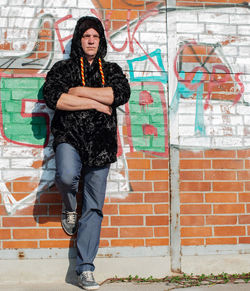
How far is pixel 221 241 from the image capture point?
3762 millimetres

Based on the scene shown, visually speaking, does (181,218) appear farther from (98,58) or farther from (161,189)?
(98,58)

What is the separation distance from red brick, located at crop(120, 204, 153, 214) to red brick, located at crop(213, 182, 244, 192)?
25.3 inches

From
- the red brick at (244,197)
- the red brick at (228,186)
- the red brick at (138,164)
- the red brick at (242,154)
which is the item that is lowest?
the red brick at (244,197)

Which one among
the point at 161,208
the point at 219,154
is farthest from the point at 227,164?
the point at 161,208

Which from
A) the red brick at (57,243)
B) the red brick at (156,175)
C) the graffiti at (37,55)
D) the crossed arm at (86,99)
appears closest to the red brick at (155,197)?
the red brick at (156,175)

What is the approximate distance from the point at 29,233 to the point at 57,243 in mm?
262

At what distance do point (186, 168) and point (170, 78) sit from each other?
85 centimetres

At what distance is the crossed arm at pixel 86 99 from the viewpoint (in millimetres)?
3305

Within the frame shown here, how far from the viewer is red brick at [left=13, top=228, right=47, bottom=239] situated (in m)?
3.61

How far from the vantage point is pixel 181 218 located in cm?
374

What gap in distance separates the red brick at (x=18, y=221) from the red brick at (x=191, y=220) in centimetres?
135

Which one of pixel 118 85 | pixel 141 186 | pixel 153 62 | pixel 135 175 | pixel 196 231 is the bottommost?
pixel 196 231

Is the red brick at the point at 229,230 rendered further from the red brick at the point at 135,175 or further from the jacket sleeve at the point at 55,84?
the jacket sleeve at the point at 55,84

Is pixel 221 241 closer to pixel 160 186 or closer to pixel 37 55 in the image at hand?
pixel 160 186
